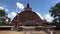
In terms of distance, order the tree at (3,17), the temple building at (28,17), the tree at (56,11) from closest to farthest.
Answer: the tree at (56,11) < the tree at (3,17) < the temple building at (28,17)

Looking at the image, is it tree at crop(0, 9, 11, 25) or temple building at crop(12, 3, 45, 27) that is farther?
temple building at crop(12, 3, 45, 27)

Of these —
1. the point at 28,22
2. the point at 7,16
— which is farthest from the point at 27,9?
the point at 7,16

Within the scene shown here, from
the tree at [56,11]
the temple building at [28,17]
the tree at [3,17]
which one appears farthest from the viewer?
the temple building at [28,17]

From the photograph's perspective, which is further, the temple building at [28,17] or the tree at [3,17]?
the temple building at [28,17]

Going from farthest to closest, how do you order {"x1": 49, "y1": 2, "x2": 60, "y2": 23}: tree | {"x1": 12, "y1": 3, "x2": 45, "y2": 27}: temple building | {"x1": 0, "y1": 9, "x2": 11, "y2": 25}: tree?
1. {"x1": 12, "y1": 3, "x2": 45, "y2": 27}: temple building
2. {"x1": 0, "y1": 9, "x2": 11, "y2": 25}: tree
3. {"x1": 49, "y1": 2, "x2": 60, "y2": 23}: tree

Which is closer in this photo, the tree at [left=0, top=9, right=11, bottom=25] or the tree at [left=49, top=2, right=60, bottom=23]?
the tree at [left=49, top=2, right=60, bottom=23]

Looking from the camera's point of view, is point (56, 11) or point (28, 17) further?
point (28, 17)

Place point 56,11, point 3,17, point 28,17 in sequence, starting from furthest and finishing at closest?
point 28,17 < point 3,17 < point 56,11

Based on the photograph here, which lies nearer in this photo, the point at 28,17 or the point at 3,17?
the point at 3,17

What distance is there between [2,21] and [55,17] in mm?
6671

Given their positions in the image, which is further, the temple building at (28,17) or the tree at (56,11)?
the temple building at (28,17)

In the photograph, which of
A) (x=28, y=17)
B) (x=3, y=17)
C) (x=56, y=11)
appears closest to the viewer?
(x=56, y=11)

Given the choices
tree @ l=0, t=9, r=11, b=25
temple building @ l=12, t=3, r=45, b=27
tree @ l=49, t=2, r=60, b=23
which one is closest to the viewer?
tree @ l=49, t=2, r=60, b=23

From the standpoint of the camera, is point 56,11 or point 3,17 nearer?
point 56,11
